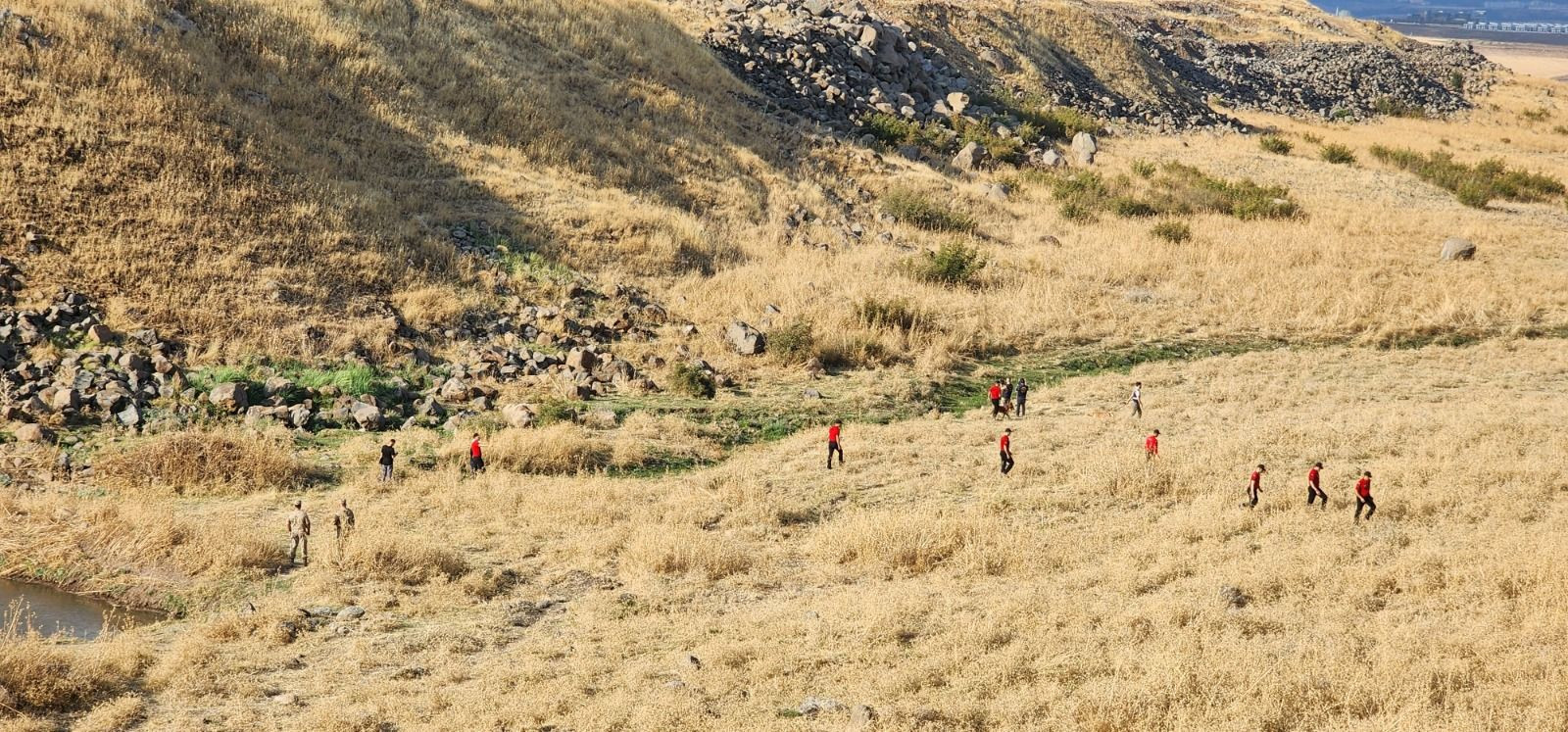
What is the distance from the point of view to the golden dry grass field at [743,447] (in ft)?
30.6

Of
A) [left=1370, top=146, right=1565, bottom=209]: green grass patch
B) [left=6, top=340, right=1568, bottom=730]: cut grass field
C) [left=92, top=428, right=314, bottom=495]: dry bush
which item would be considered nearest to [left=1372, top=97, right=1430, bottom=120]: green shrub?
[left=1370, top=146, right=1565, bottom=209]: green grass patch

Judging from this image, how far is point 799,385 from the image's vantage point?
20219 mm

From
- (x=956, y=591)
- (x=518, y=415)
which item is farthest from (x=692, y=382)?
(x=956, y=591)

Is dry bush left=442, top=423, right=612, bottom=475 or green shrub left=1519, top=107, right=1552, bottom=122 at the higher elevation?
green shrub left=1519, top=107, right=1552, bottom=122

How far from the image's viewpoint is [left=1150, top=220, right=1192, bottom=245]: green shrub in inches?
1224

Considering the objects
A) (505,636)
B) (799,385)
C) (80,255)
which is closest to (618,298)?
(799,385)

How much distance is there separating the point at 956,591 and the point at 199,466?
10.4 metres

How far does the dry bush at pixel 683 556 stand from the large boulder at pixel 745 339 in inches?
343

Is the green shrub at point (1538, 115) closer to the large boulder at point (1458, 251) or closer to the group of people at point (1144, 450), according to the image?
the large boulder at point (1458, 251)

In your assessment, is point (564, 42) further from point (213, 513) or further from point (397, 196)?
point (213, 513)

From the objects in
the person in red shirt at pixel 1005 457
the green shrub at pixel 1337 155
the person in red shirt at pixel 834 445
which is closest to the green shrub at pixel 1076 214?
the green shrub at pixel 1337 155

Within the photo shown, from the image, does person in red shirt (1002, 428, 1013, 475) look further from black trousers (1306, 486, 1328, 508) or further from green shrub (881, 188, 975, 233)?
green shrub (881, 188, 975, 233)

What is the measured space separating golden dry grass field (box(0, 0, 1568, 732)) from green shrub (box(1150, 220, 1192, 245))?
57cm

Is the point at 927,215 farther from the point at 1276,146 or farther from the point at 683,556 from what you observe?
the point at 1276,146
